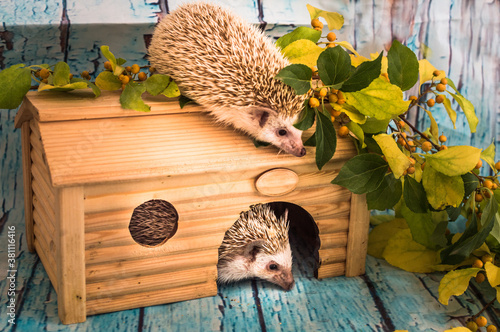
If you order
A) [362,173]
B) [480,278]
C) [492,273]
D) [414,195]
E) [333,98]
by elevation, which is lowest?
[480,278]

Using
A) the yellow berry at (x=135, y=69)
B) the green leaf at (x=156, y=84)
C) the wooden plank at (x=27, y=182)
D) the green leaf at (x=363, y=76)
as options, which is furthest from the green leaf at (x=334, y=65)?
the wooden plank at (x=27, y=182)

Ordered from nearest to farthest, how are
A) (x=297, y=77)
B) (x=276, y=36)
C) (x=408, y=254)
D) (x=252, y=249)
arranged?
1. (x=297, y=77)
2. (x=252, y=249)
3. (x=408, y=254)
4. (x=276, y=36)

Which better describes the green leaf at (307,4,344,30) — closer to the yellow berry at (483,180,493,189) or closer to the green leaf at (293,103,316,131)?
the green leaf at (293,103,316,131)

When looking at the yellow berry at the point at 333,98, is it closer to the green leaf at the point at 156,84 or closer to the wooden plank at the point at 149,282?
the green leaf at the point at 156,84

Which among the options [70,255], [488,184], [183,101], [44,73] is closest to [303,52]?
[183,101]

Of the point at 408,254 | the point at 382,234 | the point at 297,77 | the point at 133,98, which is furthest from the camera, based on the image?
the point at 382,234

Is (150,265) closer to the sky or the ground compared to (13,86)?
closer to the ground

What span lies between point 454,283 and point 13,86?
1.56m

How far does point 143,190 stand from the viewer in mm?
1669

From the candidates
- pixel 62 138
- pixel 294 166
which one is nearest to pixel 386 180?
pixel 294 166

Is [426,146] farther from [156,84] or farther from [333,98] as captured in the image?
[156,84]

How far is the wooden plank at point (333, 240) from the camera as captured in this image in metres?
1.97

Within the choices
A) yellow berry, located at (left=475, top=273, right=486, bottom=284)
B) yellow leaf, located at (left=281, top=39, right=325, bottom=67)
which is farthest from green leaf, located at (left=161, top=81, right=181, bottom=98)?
yellow berry, located at (left=475, top=273, right=486, bottom=284)

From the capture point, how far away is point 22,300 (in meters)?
1.83
